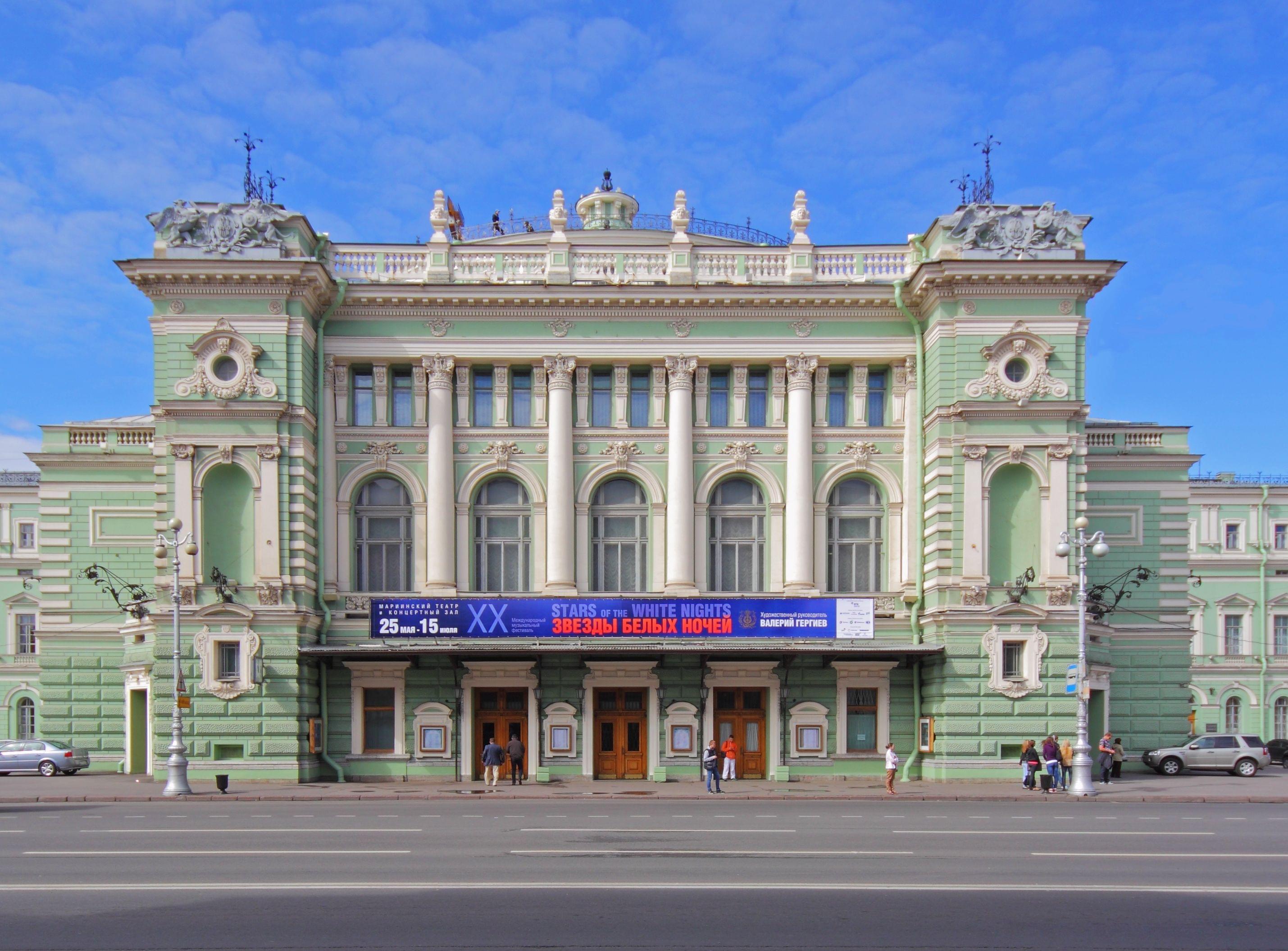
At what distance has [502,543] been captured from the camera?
39312mm

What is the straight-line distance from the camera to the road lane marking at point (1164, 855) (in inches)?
765

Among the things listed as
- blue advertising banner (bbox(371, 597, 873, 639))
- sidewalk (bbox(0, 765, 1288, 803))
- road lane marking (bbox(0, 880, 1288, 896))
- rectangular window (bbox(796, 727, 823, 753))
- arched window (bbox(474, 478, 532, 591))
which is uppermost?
arched window (bbox(474, 478, 532, 591))

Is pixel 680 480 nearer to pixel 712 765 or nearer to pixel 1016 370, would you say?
pixel 712 765

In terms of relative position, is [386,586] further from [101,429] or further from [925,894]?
[925,894]

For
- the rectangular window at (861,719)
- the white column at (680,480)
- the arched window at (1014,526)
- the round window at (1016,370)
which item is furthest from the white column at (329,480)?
the round window at (1016,370)

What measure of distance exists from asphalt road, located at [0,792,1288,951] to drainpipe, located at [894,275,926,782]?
37.3ft

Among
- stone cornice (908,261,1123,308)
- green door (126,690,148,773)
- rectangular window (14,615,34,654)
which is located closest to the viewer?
stone cornice (908,261,1123,308)

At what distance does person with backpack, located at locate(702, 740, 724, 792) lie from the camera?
109 ft

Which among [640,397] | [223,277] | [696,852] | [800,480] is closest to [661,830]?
[696,852]

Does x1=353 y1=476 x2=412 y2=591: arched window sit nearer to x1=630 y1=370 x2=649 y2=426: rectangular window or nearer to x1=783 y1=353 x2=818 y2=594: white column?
x1=630 y1=370 x2=649 y2=426: rectangular window

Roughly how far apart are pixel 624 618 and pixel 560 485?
4.70 m

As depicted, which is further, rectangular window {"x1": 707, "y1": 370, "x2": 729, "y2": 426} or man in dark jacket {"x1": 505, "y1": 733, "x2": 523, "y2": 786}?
rectangular window {"x1": 707, "y1": 370, "x2": 729, "y2": 426}

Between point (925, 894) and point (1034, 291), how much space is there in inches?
991

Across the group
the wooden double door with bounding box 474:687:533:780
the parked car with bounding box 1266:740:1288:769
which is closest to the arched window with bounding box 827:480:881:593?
the wooden double door with bounding box 474:687:533:780
